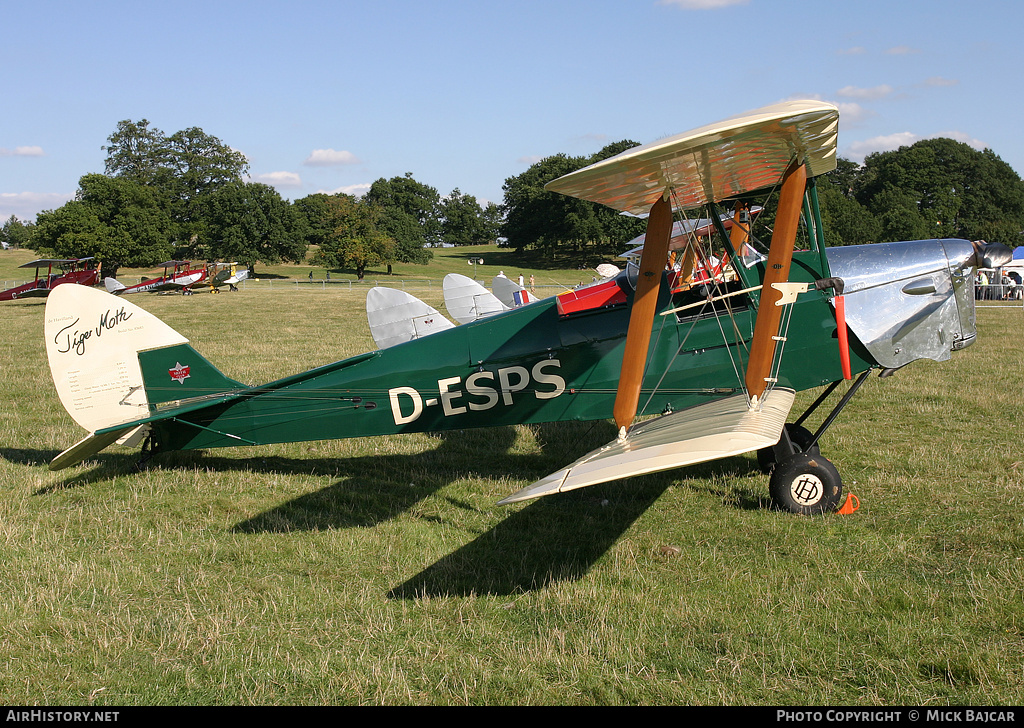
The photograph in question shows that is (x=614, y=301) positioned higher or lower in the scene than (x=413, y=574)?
higher

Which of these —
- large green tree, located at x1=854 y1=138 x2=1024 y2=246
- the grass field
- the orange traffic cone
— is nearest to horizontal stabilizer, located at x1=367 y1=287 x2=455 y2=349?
the grass field

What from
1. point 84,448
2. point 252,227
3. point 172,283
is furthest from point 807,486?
point 252,227

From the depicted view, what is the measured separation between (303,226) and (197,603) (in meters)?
67.7

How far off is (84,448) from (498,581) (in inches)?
155

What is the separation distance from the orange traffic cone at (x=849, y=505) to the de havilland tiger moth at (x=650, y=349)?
2.7 inches

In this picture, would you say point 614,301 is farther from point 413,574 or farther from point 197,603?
point 197,603

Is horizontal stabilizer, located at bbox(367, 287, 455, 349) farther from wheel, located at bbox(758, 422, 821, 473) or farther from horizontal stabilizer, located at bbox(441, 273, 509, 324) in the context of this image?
wheel, located at bbox(758, 422, 821, 473)

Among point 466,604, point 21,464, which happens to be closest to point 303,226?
point 21,464

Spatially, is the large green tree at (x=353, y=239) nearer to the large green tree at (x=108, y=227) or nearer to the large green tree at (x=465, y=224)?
the large green tree at (x=108, y=227)

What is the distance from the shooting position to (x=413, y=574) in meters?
4.61

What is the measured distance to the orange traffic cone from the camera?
17.8 ft

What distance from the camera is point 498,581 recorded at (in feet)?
14.6
